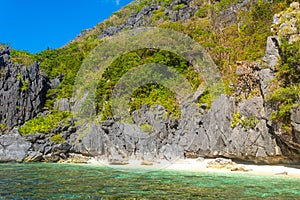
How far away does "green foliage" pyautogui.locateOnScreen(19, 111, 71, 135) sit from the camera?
26.5 metres

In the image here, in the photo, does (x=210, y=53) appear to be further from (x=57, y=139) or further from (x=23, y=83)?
(x=23, y=83)

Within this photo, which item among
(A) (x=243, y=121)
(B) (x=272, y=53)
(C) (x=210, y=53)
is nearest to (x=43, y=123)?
(C) (x=210, y=53)

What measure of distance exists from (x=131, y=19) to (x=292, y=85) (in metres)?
38.4

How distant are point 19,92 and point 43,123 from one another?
5.44 m

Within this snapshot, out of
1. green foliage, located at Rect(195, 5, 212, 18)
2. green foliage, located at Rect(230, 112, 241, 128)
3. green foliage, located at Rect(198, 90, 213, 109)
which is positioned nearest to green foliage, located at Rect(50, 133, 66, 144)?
green foliage, located at Rect(198, 90, 213, 109)

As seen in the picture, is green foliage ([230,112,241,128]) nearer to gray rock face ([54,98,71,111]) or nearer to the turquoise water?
the turquoise water

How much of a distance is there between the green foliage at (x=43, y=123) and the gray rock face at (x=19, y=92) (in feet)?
4.83

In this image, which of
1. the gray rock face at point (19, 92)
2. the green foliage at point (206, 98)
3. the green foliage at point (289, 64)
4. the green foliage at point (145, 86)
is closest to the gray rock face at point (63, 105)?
the gray rock face at point (19, 92)

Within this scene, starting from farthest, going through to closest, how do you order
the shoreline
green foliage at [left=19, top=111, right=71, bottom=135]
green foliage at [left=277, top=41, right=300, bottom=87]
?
1. green foliage at [left=19, top=111, right=71, bottom=135]
2. green foliage at [left=277, top=41, right=300, bottom=87]
3. the shoreline

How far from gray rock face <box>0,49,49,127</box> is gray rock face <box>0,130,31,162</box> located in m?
4.21

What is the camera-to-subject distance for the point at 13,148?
2383cm

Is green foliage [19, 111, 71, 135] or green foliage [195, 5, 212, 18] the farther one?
green foliage [195, 5, 212, 18]

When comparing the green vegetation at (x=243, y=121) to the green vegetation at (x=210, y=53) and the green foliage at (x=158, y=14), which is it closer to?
the green vegetation at (x=210, y=53)

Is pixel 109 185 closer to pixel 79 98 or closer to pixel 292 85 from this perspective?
pixel 292 85
